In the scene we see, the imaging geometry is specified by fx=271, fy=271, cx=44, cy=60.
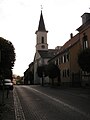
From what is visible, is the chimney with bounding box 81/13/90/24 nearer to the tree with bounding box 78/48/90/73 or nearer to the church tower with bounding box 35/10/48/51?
the tree with bounding box 78/48/90/73

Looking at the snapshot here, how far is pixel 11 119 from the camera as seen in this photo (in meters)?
10.6

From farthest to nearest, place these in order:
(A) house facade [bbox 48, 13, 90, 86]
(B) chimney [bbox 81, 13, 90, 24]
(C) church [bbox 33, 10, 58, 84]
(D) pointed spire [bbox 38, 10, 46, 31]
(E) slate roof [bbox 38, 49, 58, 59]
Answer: (D) pointed spire [bbox 38, 10, 46, 31]
(C) church [bbox 33, 10, 58, 84]
(E) slate roof [bbox 38, 49, 58, 59]
(B) chimney [bbox 81, 13, 90, 24]
(A) house facade [bbox 48, 13, 90, 86]

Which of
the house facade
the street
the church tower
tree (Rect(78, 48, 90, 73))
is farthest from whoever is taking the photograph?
the church tower

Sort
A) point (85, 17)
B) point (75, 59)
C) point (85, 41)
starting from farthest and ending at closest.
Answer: point (75, 59) → point (85, 17) → point (85, 41)

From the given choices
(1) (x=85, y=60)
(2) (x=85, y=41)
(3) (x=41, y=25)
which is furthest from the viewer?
(3) (x=41, y=25)

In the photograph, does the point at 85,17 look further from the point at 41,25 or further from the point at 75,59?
the point at 41,25

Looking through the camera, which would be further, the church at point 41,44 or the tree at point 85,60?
the church at point 41,44

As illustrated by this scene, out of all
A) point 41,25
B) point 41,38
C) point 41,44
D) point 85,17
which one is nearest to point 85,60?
point 85,17

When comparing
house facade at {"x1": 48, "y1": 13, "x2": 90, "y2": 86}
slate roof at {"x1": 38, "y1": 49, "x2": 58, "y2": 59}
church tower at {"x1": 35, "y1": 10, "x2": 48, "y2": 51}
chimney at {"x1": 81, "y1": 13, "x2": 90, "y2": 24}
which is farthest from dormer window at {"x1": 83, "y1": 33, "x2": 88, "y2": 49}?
church tower at {"x1": 35, "y1": 10, "x2": 48, "y2": 51}

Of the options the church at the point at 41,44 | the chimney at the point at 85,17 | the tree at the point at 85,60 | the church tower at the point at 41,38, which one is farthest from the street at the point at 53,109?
the church tower at the point at 41,38

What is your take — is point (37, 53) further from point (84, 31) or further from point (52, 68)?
point (84, 31)

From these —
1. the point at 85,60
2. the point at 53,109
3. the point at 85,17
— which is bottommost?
the point at 53,109

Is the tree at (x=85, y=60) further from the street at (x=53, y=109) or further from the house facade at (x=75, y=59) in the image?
the street at (x=53, y=109)

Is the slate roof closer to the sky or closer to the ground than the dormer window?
closer to the sky
